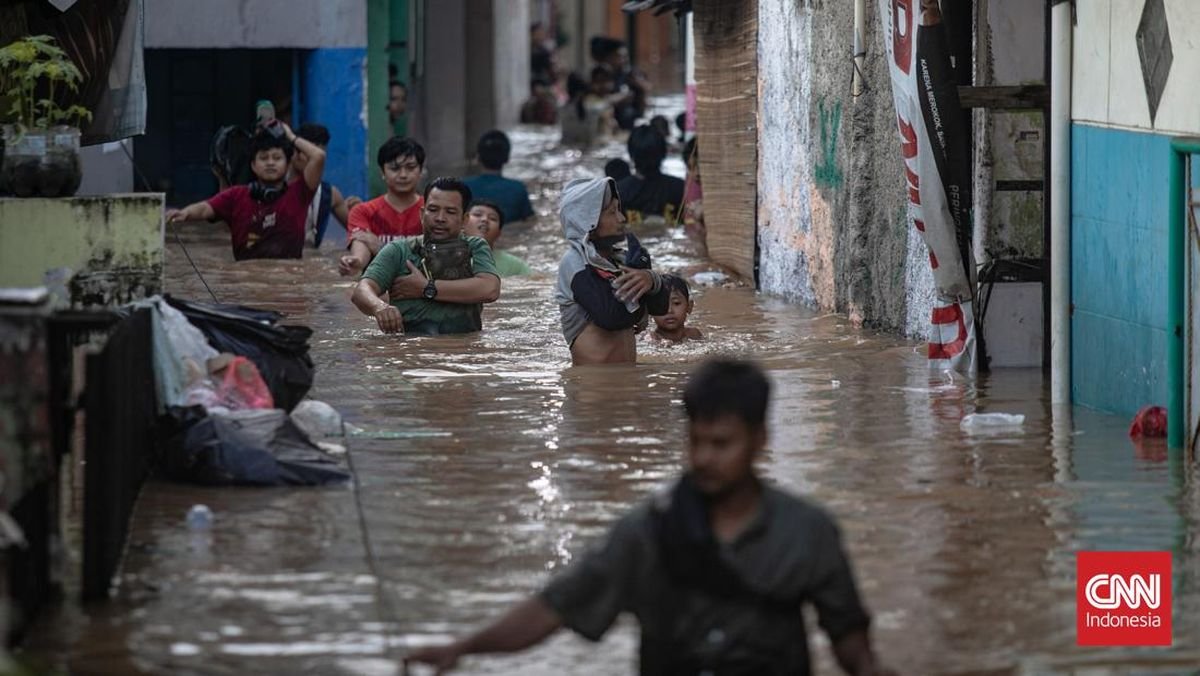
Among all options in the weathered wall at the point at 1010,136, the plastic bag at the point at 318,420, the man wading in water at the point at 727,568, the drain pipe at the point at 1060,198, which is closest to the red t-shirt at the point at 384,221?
the weathered wall at the point at 1010,136

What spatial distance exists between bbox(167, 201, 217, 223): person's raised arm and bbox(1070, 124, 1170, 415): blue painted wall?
556cm

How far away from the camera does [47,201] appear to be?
9.49 metres

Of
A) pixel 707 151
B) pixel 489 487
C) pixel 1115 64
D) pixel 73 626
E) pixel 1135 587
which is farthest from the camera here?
pixel 707 151

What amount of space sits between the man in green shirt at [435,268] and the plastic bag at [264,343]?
2.56 m

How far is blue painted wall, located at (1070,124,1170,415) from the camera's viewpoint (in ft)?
32.3

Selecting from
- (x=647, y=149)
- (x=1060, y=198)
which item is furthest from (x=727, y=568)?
(x=647, y=149)

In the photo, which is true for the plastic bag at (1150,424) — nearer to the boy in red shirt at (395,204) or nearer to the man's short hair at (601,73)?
the boy in red shirt at (395,204)

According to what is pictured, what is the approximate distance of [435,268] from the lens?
12336 mm

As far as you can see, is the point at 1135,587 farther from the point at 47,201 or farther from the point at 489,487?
the point at 47,201

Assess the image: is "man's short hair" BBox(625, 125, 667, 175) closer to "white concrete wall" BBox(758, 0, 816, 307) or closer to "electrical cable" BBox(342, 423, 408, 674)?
"white concrete wall" BBox(758, 0, 816, 307)

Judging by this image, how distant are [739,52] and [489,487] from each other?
1007 cm

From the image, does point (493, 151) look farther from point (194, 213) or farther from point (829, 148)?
point (194, 213)

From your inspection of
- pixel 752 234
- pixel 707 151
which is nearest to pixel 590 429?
pixel 752 234

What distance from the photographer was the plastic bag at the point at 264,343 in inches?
357
